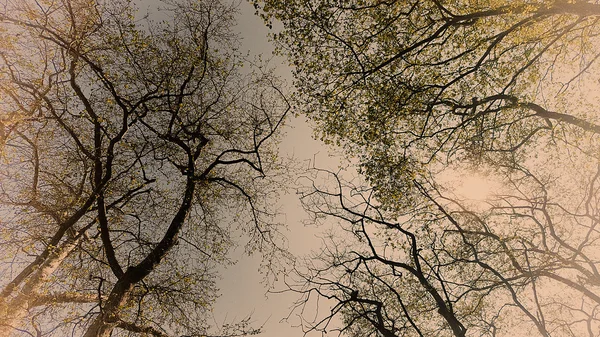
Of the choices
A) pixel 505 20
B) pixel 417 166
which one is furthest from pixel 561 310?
pixel 505 20

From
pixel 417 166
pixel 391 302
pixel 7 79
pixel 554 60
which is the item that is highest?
pixel 554 60

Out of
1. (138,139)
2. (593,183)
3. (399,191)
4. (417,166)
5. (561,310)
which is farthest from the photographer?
(561,310)

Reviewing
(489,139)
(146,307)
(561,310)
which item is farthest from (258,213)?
(561,310)

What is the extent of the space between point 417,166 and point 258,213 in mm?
7185

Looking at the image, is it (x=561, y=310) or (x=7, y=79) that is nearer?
(x=7, y=79)

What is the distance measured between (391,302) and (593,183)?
1124cm

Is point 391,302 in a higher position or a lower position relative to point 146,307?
higher

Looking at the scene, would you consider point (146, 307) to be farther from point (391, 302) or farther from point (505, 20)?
point (505, 20)

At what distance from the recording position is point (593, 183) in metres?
14.4

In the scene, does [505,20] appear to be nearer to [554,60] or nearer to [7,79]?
[554,60]

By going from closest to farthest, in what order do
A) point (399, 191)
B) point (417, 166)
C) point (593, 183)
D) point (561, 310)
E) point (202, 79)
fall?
point (399, 191), point (417, 166), point (202, 79), point (593, 183), point (561, 310)

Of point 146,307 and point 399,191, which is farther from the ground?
point 399,191

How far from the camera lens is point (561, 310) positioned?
16859mm

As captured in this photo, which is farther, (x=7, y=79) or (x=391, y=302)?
(x=391, y=302)
